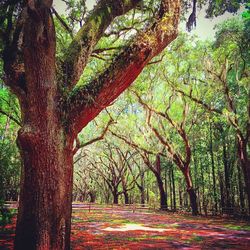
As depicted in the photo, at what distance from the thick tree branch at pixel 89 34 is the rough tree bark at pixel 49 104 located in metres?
0.28

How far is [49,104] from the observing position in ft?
14.5

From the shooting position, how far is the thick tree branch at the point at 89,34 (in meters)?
5.33

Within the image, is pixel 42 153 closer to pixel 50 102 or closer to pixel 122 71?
pixel 50 102

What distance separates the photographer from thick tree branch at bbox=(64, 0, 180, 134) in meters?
4.56

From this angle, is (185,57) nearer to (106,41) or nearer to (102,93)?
(106,41)

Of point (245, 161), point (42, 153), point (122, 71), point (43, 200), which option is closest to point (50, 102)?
point (42, 153)

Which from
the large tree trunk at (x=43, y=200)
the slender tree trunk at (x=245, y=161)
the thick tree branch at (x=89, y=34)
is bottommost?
the large tree trunk at (x=43, y=200)

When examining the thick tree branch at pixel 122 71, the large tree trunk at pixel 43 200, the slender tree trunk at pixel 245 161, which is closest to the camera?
the large tree trunk at pixel 43 200

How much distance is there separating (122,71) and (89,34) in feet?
5.07

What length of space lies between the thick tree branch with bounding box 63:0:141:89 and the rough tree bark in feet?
0.92

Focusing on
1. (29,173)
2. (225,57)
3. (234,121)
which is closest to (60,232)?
(29,173)

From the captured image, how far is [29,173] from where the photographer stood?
4.19 m

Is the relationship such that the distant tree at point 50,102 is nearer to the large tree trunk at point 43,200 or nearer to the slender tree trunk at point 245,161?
the large tree trunk at point 43,200

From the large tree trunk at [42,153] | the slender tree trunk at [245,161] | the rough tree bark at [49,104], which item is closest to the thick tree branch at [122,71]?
the rough tree bark at [49,104]
